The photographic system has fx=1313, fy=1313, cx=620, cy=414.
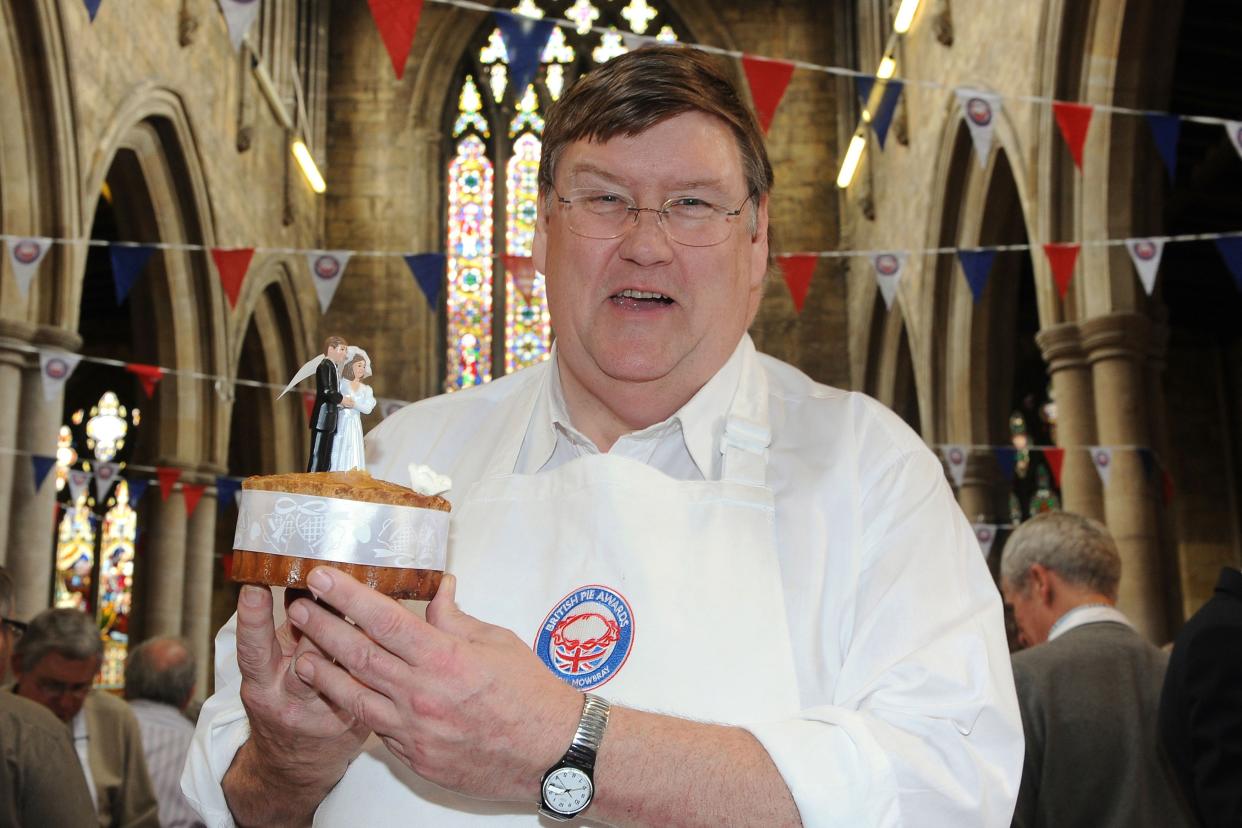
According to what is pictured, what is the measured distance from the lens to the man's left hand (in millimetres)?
972

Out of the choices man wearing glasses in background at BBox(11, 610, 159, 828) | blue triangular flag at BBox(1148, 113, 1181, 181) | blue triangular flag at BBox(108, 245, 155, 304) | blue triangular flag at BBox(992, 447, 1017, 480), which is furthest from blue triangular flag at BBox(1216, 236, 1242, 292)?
blue triangular flag at BBox(108, 245, 155, 304)

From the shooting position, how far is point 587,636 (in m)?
1.22

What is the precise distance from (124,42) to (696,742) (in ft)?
28.8

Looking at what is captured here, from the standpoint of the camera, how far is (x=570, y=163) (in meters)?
1.44

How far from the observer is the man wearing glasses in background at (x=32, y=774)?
2.84 metres

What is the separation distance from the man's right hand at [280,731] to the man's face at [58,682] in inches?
117

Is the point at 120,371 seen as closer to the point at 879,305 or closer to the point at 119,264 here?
the point at 119,264

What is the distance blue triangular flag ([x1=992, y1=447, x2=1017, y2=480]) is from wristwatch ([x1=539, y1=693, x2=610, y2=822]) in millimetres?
9466

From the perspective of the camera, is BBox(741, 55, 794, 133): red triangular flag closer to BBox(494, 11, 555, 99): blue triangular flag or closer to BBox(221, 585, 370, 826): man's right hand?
BBox(494, 11, 555, 99): blue triangular flag

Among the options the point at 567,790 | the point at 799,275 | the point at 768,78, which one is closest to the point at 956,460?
the point at 799,275

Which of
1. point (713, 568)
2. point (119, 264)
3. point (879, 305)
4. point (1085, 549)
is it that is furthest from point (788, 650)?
point (879, 305)

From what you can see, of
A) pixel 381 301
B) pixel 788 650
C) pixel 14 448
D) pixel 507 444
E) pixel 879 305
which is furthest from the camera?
pixel 381 301

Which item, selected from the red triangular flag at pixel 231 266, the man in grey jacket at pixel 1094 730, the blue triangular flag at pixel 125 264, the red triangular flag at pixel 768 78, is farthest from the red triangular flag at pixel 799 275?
the man in grey jacket at pixel 1094 730

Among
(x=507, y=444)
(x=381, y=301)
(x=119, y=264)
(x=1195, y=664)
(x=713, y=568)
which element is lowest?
(x=1195, y=664)
